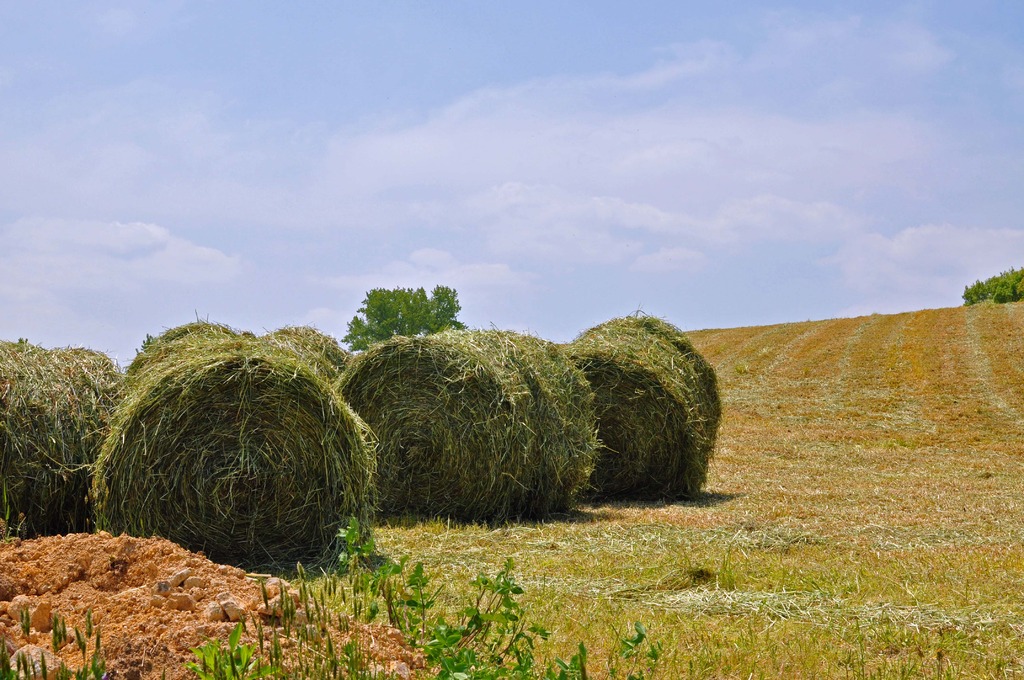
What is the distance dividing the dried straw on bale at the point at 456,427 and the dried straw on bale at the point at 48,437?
8.52ft

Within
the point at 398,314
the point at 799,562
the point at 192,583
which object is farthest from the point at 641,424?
the point at 398,314

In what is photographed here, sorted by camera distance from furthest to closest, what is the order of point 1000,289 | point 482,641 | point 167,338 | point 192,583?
point 1000,289
point 167,338
point 192,583
point 482,641

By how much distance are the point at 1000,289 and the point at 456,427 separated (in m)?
61.9

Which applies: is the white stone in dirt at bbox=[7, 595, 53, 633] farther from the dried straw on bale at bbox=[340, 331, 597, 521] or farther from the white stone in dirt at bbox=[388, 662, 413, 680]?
the dried straw on bale at bbox=[340, 331, 597, 521]

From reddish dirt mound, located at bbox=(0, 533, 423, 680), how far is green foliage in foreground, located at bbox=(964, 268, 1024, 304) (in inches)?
2459

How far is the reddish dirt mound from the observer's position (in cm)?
432

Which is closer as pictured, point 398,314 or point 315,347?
point 315,347

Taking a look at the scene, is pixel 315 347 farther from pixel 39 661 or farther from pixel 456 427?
pixel 39 661

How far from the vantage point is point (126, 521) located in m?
7.55

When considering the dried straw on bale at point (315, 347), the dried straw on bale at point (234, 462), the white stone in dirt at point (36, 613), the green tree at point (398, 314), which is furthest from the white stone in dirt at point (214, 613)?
the green tree at point (398, 314)

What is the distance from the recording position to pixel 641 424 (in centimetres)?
1240

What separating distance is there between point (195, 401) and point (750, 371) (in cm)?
2598

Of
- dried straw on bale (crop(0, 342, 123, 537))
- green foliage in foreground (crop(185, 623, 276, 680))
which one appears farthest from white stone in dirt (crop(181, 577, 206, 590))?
dried straw on bale (crop(0, 342, 123, 537))

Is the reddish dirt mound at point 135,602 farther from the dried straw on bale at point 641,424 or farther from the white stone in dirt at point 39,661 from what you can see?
the dried straw on bale at point 641,424
